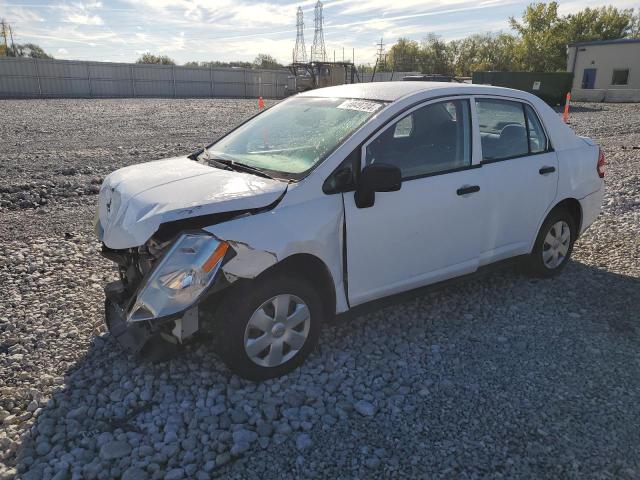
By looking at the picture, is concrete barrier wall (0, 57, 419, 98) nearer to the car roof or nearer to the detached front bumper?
the car roof

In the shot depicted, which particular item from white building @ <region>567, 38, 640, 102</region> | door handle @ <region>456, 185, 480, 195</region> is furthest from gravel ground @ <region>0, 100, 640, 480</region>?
white building @ <region>567, 38, 640, 102</region>

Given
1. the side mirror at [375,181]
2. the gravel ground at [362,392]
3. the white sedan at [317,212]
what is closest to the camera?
the gravel ground at [362,392]

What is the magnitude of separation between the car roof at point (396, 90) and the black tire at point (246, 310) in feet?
5.30

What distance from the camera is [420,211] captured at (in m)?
3.78

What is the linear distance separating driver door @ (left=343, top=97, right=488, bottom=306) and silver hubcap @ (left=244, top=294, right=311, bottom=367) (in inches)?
17.0

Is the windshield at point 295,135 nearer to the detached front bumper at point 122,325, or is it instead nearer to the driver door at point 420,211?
the driver door at point 420,211

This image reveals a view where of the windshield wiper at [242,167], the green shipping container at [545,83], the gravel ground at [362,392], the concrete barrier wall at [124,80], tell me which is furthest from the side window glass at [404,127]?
the concrete barrier wall at [124,80]

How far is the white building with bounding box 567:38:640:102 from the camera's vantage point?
38656 millimetres

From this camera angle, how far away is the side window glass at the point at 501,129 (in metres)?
4.31

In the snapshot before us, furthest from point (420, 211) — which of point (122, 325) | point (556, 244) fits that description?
point (122, 325)

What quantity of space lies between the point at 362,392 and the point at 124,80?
4262 cm

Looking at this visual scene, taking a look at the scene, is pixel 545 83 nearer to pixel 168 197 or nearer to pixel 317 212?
pixel 317 212

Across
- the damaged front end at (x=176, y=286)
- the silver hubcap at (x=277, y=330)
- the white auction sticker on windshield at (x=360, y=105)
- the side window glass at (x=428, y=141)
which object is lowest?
the silver hubcap at (x=277, y=330)

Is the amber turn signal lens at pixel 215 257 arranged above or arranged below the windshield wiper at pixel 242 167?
below
